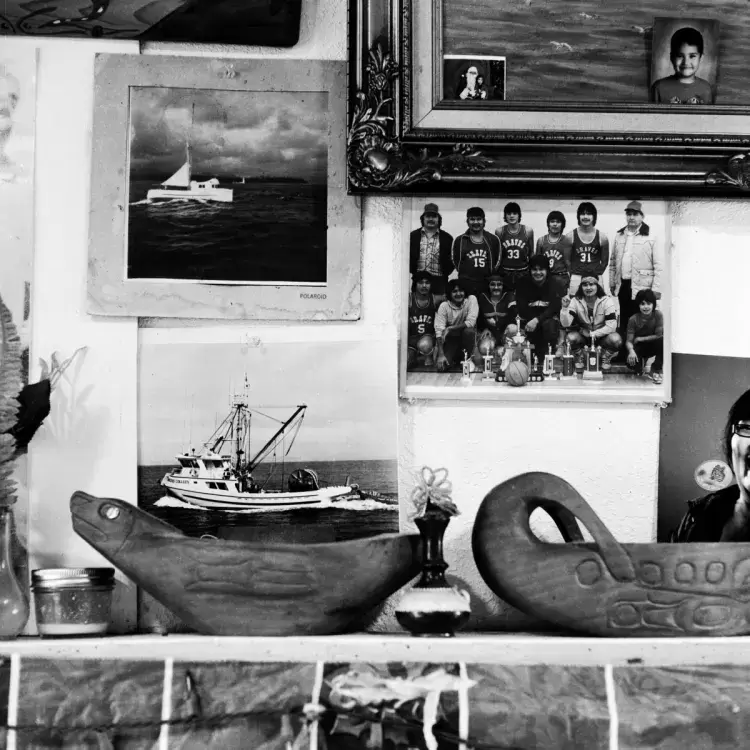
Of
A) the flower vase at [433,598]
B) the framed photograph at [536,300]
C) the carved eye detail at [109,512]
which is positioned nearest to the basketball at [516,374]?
the framed photograph at [536,300]

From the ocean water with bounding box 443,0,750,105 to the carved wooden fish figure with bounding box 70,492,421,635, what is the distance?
51cm

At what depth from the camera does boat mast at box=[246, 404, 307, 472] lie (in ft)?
3.45

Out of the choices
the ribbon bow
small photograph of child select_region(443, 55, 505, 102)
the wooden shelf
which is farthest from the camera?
small photograph of child select_region(443, 55, 505, 102)

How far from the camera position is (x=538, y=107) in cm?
104

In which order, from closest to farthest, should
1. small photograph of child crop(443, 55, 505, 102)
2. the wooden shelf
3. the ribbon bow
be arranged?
1. the wooden shelf
2. the ribbon bow
3. small photograph of child crop(443, 55, 505, 102)

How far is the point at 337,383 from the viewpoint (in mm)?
1065

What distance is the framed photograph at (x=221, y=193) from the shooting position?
3.51ft

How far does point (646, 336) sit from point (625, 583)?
0.95ft

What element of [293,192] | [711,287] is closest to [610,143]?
[711,287]

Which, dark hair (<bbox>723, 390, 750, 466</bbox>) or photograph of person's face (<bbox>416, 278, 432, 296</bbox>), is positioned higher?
photograph of person's face (<bbox>416, 278, 432, 296</bbox>)

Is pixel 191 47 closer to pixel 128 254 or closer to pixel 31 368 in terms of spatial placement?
pixel 128 254

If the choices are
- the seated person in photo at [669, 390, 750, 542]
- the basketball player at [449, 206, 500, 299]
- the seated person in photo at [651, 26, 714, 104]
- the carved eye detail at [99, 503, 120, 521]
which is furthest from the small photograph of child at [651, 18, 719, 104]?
the carved eye detail at [99, 503, 120, 521]

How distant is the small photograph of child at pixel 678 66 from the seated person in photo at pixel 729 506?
0.32m

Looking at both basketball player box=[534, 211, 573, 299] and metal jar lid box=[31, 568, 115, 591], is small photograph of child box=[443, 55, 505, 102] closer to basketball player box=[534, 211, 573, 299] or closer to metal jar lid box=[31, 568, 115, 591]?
basketball player box=[534, 211, 573, 299]
